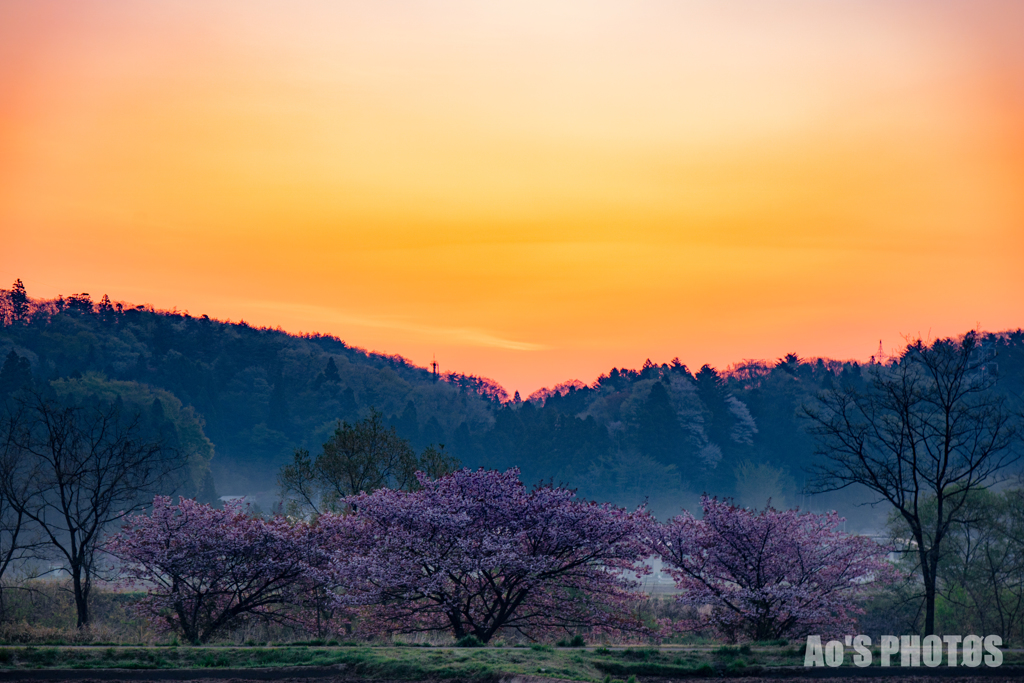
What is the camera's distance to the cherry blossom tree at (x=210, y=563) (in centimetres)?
2144

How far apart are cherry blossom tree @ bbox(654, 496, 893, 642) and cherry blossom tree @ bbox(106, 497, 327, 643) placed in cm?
943

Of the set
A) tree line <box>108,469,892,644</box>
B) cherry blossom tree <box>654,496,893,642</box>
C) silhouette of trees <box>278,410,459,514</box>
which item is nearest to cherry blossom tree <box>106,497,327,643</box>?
tree line <box>108,469,892,644</box>

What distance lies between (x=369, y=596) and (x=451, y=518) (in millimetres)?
2651

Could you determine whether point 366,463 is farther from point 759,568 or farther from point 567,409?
point 567,409

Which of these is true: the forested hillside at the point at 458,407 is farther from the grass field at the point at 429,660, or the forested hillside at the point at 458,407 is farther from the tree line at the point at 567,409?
the grass field at the point at 429,660

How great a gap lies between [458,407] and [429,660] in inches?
4565

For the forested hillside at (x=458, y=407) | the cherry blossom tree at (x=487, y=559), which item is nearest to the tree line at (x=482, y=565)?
the cherry blossom tree at (x=487, y=559)

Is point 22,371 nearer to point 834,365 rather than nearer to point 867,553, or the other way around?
point 867,553

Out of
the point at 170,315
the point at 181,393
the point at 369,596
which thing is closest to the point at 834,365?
the point at 181,393

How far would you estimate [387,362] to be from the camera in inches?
6668

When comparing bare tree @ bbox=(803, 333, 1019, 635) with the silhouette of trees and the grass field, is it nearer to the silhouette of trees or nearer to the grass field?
the grass field

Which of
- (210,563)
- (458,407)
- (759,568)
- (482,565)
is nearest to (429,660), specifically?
(482,565)

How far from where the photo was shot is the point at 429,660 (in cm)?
1508

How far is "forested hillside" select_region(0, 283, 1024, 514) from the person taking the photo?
104 meters
